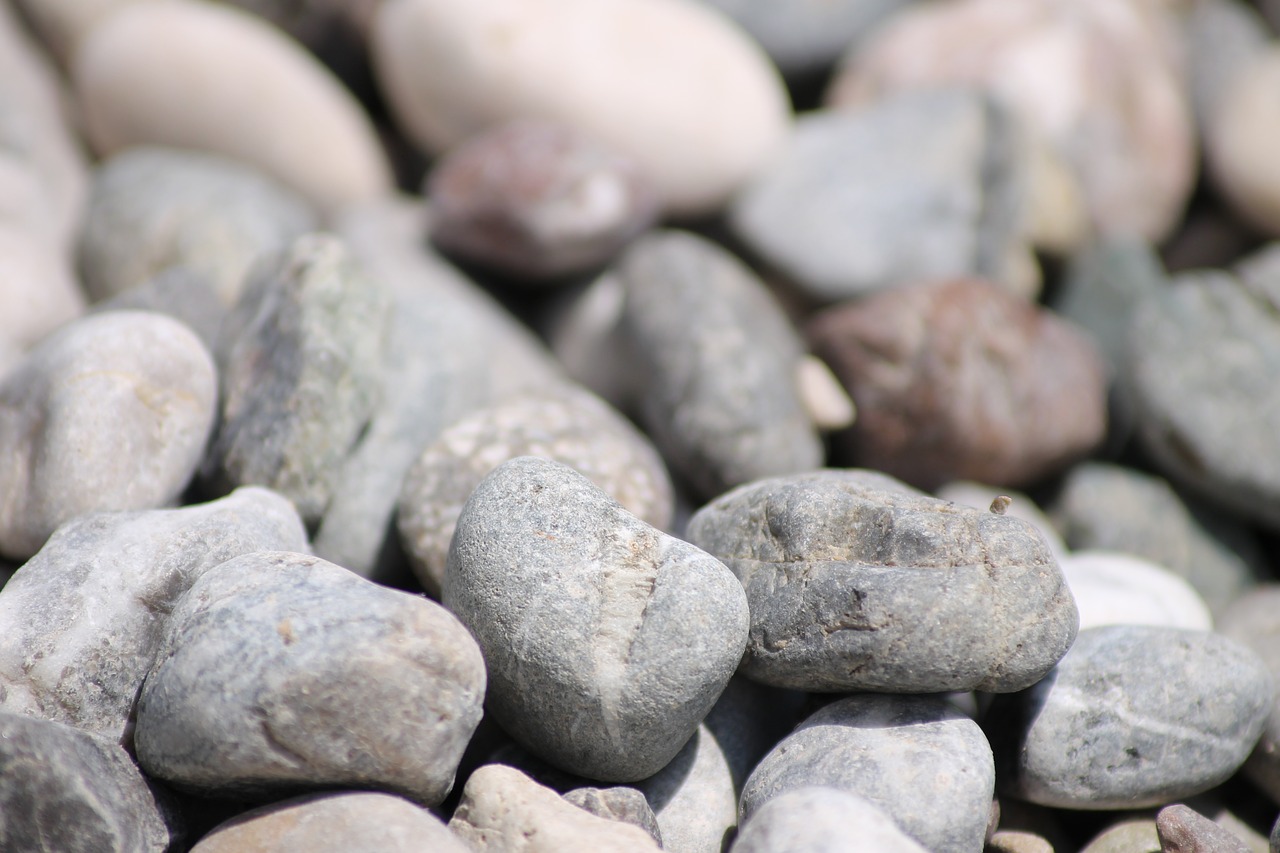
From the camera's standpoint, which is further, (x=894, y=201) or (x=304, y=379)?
(x=894, y=201)

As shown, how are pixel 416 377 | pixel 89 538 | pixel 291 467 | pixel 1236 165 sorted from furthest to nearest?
pixel 1236 165 < pixel 416 377 < pixel 291 467 < pixel 89 538

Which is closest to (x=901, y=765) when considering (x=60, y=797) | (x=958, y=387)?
(x=958, y=387)

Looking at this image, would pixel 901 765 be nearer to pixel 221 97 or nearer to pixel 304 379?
Answer: pixel 304 379

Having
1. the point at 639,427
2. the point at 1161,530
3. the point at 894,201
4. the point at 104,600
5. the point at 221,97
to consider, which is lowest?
the point at 1161,530

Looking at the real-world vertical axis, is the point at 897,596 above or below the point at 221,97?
below

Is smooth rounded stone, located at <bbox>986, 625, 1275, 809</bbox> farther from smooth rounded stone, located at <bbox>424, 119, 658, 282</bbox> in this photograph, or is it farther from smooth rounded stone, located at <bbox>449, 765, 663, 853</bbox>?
smooth rounded stone, located at <bbox>424, 119, 658, 282</bbox>

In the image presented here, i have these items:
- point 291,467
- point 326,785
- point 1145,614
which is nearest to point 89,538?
point 291,467

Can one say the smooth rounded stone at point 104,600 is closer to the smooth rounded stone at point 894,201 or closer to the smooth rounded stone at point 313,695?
the smooth rounded stone at point 313,695

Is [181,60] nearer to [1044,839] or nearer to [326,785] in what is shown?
[326,785]
